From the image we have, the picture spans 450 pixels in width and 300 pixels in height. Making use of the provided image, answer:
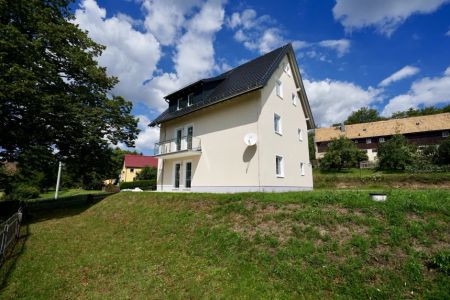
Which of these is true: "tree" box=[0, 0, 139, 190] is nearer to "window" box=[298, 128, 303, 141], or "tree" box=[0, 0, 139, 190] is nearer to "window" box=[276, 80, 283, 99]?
"window" box=[276, 80, 283, 99]

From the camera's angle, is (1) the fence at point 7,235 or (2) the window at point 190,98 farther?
(2) the window at point 190,98

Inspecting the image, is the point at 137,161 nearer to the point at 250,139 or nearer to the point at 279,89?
the point at 279,89

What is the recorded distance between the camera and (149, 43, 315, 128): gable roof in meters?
14.4

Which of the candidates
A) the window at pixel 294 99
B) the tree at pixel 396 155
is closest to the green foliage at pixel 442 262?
the window at pixel 294 99

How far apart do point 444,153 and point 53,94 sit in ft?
134

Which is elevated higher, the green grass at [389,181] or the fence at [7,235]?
the green grass at [389,181]

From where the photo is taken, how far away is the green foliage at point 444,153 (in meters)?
28.7

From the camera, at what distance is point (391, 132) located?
42.3 meters

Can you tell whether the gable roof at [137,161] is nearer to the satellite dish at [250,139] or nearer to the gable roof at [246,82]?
the gable roof at [246,82]

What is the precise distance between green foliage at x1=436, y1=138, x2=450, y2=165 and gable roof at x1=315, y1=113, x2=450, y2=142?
10063 mm

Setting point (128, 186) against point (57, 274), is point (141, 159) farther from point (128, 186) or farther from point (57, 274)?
point (57, 274)

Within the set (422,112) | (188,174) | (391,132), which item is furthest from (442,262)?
(422,112)

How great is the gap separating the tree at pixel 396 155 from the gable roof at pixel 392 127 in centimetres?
869

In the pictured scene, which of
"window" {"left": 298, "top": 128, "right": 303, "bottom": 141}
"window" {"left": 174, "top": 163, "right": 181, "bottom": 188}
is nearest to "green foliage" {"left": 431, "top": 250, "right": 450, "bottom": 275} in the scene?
"window" {"left": 298, "top": 128, "right": 303, "bottom": 141}
